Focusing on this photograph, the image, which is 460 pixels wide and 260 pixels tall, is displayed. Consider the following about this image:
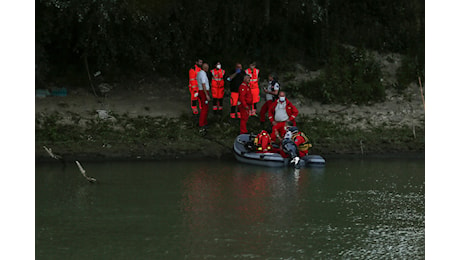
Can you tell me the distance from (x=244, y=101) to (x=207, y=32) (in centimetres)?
397

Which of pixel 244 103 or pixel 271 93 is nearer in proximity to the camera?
pixel 244 103

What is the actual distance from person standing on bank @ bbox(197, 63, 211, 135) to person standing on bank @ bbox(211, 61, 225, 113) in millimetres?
330

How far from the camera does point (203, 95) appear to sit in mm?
23047

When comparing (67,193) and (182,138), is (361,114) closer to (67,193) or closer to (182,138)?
(182,138)

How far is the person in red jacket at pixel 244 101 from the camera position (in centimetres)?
2233

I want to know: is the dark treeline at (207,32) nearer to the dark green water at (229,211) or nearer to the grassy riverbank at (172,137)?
the grassy riverbank at (172,137)

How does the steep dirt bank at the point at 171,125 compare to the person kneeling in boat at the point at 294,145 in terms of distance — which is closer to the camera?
the person kneeling in boat at the point at 294,145

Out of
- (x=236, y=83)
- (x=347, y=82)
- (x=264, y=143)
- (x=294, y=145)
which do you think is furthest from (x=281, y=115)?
(x=347, y=82)

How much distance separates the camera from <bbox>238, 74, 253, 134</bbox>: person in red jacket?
2233cm

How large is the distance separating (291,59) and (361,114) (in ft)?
13.5

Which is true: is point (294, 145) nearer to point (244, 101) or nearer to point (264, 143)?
point (264, 143)

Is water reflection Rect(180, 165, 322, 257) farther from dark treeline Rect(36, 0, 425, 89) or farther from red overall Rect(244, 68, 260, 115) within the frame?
dark treeline Rect(36, 0, 425, 89)


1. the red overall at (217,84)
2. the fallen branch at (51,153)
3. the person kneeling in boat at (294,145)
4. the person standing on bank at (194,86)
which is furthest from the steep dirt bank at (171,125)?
the person kneeling in boat at (294,145)

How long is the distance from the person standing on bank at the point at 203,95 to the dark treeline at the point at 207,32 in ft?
7.47
